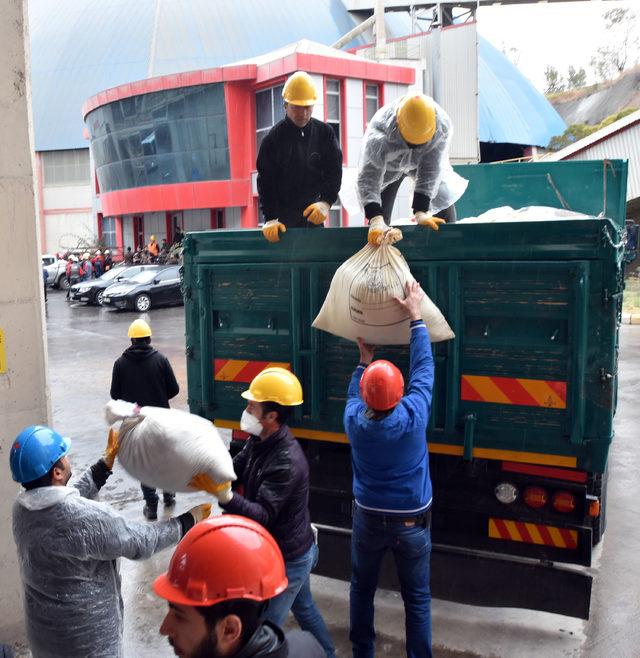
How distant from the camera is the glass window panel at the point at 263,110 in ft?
102

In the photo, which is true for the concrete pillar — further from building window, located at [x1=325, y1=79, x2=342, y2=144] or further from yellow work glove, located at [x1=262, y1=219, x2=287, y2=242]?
building window, located at [x1=325, y1=79, x2=342, y2=144]

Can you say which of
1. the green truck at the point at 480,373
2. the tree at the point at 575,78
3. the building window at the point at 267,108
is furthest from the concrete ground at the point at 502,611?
the tree at the point at 575,78

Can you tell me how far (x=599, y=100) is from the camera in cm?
5494

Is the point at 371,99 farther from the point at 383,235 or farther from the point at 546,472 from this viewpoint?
the point at 546,472

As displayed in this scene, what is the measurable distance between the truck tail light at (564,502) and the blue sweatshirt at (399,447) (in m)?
0.78

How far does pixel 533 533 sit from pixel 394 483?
3.39 feet

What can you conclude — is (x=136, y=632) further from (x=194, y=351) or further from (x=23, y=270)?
(x=23, y=270)

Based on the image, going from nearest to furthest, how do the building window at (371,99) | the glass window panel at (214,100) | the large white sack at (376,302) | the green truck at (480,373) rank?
the green truck at (480,373) → the large white sack at (376,302) → the building window at (371,99) → the glass window panel at (214,100)

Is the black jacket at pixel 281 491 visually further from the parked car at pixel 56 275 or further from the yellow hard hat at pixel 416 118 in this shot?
the parked car at pixel 56 275

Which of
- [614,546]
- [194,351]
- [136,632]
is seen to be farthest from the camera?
[614,546]

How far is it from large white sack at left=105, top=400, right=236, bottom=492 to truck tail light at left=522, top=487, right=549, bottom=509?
188 cm

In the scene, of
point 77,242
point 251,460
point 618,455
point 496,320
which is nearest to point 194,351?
point 251,460

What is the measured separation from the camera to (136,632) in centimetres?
445

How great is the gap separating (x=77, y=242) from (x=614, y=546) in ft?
143
